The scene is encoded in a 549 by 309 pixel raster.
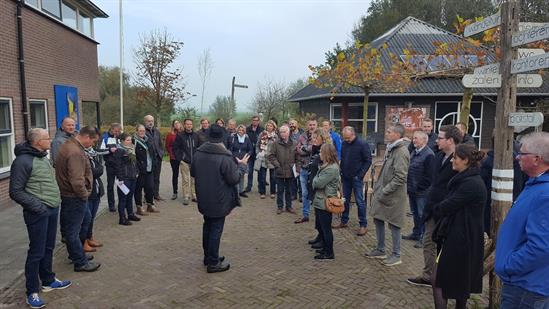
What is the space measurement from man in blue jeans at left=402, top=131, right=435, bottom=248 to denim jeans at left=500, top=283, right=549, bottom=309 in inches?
131

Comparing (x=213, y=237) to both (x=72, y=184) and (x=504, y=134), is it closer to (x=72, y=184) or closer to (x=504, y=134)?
(x=72, y=184)

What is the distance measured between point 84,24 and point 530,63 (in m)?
14.3

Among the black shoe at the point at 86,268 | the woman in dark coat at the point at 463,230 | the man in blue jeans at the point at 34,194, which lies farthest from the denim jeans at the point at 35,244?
the woman in dark coat at the point at 463,230

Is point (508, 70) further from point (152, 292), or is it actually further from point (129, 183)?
point (129, 183)

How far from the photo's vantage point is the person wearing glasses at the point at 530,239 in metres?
2.26

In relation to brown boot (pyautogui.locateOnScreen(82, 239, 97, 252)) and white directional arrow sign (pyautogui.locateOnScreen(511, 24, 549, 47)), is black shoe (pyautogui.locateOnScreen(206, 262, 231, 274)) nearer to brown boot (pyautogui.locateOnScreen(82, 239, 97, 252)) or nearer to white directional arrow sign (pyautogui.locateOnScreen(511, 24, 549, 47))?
brown boot (pyautogui.locateOnScreen(82, 239, 97, 252))

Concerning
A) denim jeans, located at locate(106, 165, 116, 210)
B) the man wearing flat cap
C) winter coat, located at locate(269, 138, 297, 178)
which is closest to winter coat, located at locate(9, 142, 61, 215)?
the man wearing flat cap

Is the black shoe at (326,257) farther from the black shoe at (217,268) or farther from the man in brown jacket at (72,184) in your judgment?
the man in brown jacket at (72,184)

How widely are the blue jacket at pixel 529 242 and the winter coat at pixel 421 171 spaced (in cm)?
346

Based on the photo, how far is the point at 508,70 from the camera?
377 centimetres

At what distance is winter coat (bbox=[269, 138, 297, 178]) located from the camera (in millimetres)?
7754

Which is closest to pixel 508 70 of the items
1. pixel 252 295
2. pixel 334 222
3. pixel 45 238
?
pixel 252 295

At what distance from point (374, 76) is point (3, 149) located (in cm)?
946

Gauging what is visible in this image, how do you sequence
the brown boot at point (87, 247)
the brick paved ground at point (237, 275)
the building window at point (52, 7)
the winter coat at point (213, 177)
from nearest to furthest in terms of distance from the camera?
1. the brick paved ground at point (237, 275)
2. the winter coat at point (213, 177)
3. the brown boot at point (87, 247)
4. the building window at point (52, 7)
